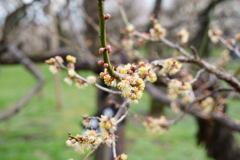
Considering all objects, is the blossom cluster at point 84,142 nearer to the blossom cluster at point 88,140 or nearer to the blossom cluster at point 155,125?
the blossom cluster at point 88,140

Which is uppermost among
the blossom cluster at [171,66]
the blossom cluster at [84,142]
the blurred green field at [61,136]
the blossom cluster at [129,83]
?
the blurred green field at [61,136]

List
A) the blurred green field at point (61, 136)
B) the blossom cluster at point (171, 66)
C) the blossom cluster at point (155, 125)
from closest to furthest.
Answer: the blossom cluster at point (171, 66) → the blossom cluster at point (155, 125) → the blurred green field at point (61, 136)

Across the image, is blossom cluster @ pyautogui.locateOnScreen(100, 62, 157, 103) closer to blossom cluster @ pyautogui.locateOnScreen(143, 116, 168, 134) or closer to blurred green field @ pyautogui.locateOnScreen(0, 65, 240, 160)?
blossom cluster @ pyautogui.locateOnScreen(143, 116, 168, 134)

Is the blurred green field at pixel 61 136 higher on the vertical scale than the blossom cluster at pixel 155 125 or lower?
higher

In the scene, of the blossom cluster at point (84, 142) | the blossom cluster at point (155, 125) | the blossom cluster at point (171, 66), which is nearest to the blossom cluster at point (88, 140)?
the blossom cluster at point (84, 142)

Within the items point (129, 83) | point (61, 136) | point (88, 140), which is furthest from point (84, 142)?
point (61, 136)

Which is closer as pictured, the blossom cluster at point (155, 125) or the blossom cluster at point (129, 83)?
the blossom cluster at point (129, 83)

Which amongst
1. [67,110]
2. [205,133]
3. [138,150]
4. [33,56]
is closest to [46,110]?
[67,110]

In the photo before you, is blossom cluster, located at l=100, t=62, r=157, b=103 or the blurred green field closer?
blossom cluster, located at l=100, t=62, r=157, b=103

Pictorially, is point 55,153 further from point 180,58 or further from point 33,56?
point 180,58

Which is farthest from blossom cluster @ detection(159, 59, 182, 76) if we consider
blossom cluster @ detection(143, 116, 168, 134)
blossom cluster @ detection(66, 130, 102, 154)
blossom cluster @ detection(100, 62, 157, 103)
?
blossom cluster @ detection(143, 116, 168, 134)

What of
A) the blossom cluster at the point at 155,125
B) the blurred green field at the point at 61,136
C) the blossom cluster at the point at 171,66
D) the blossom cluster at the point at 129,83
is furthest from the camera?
the blurred green field at the point at 61,136
